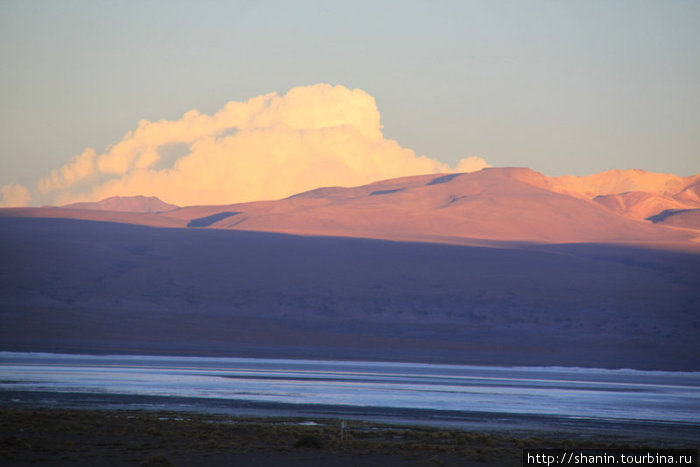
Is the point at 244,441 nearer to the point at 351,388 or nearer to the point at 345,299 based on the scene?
the point at 351,388

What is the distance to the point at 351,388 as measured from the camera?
31.5 metres

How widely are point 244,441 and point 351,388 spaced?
41.7 ft

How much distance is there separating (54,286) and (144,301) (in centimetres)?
634

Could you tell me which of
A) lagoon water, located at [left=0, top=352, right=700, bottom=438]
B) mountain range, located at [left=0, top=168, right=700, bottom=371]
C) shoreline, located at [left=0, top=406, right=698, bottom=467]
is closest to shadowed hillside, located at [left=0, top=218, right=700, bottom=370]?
mountain range, located at [left=0, top=168, right=700, bottom=371]

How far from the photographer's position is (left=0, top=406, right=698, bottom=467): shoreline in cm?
1709

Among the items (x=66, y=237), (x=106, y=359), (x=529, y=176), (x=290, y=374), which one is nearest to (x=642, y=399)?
(x=290, y=374)

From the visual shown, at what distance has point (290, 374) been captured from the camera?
36.3m

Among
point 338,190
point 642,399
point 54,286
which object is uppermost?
point 338,190

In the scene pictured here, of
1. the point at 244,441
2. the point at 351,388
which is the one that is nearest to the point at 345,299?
the point at 351,388

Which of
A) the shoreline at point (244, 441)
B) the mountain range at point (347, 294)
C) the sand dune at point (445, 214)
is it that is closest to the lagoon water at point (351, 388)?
the shoreline at point (244, 441)

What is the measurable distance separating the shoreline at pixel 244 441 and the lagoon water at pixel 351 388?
8.31 feet

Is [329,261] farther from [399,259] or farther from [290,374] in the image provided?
[290,374]

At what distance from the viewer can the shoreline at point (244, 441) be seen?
17.1 meters

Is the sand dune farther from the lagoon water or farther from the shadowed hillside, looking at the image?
the lagoon water
